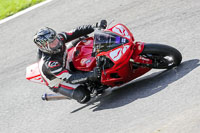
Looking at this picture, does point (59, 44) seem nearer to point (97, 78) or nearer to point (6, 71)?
point (97, 78)

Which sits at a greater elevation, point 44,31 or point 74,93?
point 44,31

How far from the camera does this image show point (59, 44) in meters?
7.32

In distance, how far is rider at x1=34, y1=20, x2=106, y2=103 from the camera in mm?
7188

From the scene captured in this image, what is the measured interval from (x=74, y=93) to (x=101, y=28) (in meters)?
1.27

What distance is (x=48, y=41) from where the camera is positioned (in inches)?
281

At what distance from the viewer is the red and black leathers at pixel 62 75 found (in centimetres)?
729

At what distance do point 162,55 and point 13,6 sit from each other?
296 inches

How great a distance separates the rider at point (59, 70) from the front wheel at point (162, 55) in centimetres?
90

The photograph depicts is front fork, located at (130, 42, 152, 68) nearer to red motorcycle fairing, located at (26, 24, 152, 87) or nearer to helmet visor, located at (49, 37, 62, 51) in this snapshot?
red motorcycle fairing, located at (26, 24, 152, 87)

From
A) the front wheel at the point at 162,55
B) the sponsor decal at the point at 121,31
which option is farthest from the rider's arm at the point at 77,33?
the front wheel at the point at 162,55

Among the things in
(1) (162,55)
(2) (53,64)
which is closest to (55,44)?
(2) (53,64)

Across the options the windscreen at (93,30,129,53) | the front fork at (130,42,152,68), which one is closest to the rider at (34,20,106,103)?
the windscreen at (93,30,129,53)

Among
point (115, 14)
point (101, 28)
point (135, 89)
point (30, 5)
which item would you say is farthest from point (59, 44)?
point (30, 5)

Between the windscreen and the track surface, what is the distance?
0.98m
